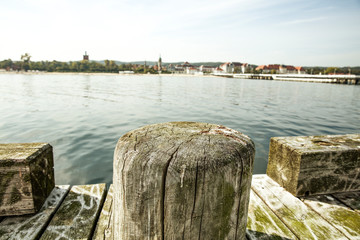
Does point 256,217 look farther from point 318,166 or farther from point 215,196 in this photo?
point 215,196

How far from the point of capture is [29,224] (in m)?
2.12

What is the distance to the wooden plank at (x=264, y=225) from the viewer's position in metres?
2.12

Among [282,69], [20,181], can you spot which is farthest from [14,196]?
[282,69]

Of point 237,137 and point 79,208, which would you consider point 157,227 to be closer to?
point 237,137

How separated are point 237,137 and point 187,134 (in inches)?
13.0

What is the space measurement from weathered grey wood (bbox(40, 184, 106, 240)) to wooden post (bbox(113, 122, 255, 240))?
1005mm

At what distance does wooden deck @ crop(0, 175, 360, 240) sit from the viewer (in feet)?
6.82

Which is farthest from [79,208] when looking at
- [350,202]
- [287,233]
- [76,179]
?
[76,179]

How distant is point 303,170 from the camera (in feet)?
8.73

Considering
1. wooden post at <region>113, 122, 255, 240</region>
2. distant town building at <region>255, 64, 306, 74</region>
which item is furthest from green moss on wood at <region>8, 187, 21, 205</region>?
distant town building at <region>255, 64, 306, 74</region>

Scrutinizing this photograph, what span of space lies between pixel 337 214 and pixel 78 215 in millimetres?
2844

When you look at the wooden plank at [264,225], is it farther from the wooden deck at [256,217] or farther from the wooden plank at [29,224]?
the wooden plank at [29,224]

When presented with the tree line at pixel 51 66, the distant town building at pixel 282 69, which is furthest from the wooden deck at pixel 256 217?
the distant town building at pixel 282 69

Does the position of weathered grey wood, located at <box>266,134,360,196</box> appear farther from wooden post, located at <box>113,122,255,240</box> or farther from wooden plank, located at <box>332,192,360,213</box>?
wooden post, located at <box>113,122,255,240</box>
